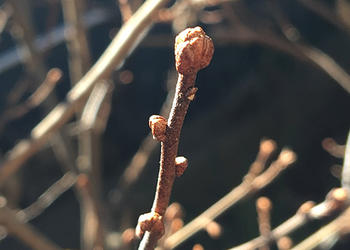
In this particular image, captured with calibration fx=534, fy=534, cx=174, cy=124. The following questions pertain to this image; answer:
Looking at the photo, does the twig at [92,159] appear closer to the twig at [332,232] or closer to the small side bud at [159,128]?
the twig at [332,232]

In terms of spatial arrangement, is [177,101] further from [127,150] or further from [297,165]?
[127,150]

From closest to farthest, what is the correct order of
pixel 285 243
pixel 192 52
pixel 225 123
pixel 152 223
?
pixel 192 52
pixel 152 223
pixel 285 243
pixel 225 123

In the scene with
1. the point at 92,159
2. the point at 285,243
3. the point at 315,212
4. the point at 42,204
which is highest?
the point at 42,204

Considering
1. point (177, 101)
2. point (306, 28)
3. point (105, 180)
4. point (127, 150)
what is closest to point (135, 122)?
point (127, 150)

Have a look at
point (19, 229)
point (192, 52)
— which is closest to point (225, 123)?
point (19, 229)

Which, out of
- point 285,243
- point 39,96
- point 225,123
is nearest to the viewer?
point 285,243

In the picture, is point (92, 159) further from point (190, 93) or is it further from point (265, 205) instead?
point (190, 93)
